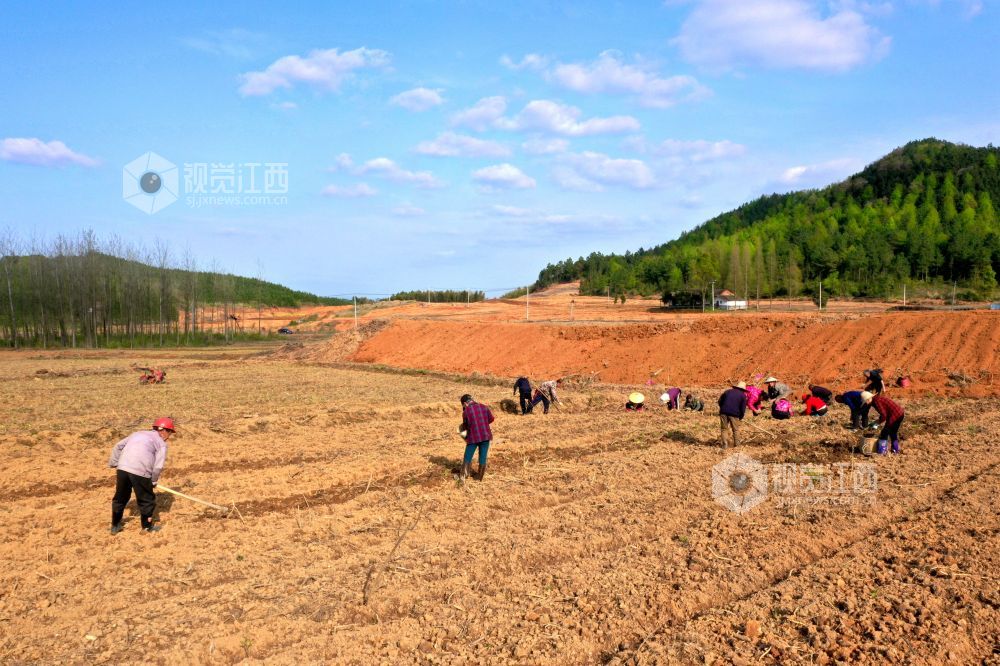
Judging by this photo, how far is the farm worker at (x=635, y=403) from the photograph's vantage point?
55.9 feet

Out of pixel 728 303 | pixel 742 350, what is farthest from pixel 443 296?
pixel 742 350

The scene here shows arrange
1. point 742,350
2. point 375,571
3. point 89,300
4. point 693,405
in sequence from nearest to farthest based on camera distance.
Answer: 1. point 375,571
2. point 693,405
3. point 742,350
4. point 89,300

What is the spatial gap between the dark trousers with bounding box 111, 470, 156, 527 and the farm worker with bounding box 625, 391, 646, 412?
462 inches

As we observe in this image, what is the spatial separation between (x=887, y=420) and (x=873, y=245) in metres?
63.0

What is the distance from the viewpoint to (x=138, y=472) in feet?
25.8

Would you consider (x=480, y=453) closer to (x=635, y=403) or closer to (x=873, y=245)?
(x=635, y=403)

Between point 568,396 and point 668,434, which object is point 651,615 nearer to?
point 668,434

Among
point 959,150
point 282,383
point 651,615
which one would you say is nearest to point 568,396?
point 282,383

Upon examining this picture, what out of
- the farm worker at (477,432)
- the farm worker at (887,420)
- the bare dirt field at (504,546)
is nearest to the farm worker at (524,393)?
the bare dirt field at (504,546)

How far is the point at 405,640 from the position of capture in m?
5.30

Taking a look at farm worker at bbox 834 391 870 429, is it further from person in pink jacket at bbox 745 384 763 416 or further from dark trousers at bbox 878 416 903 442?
person in pink jacket at bbox 745 384 763 416

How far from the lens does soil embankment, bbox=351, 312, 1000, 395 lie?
20531 millimetres

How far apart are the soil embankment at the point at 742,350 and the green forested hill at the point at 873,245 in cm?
3094

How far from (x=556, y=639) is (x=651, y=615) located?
894 millimetres
